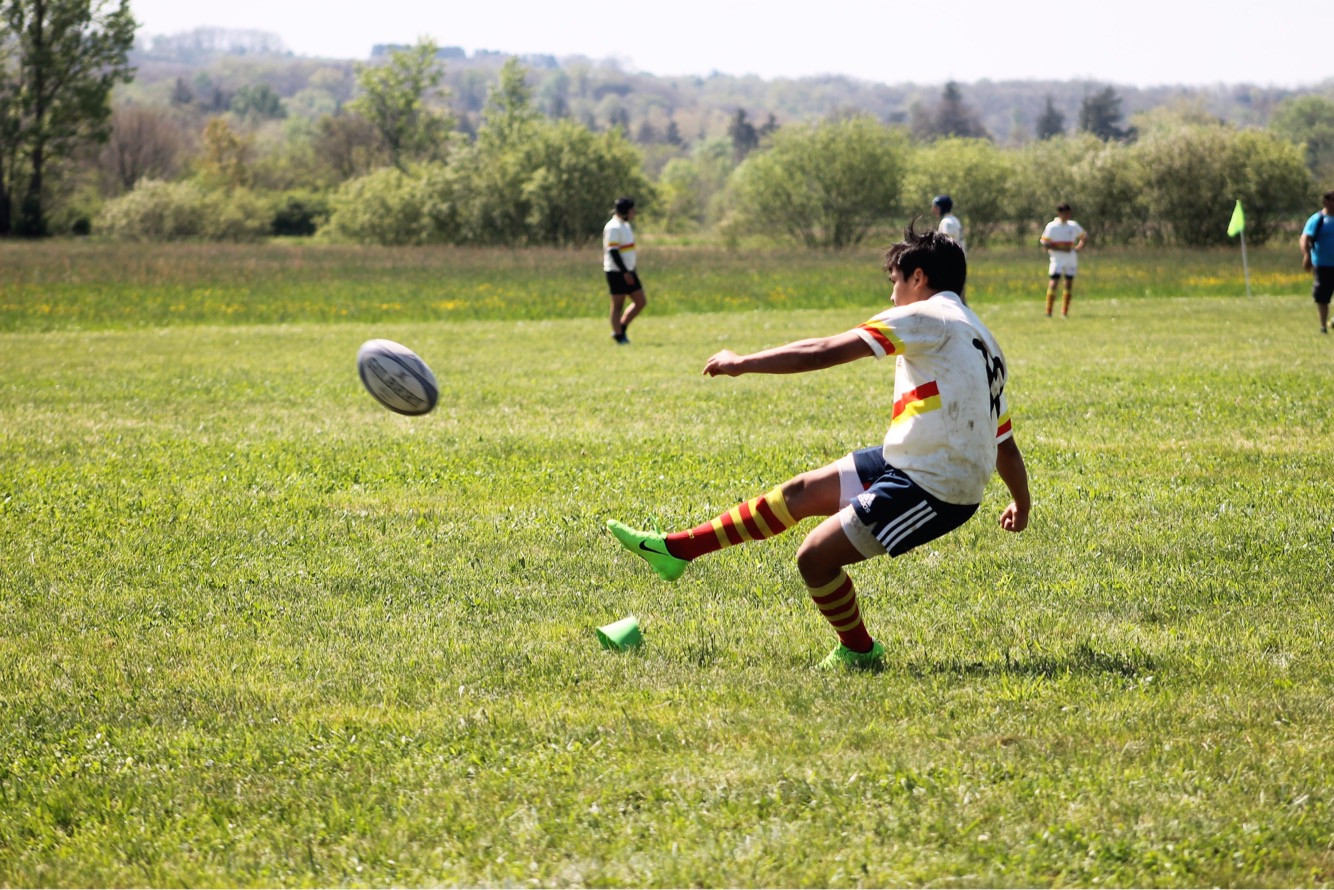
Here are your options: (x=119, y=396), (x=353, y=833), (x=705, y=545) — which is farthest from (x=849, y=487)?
(x=119, y=396)

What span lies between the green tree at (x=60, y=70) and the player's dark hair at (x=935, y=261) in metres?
62.6

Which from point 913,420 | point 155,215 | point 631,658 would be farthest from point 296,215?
point 913,420

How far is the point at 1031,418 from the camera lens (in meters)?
11.6

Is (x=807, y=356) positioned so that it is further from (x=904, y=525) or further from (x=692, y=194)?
(x=692, y=194)

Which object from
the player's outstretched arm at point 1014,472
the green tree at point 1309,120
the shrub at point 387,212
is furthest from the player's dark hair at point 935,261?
the green tree at point 1309,120

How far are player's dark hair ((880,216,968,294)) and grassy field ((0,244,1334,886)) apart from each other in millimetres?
1616

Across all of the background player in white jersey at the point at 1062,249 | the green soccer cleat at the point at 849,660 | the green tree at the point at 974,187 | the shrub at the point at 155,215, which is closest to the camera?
the green soccer cleat at the point at 849,660

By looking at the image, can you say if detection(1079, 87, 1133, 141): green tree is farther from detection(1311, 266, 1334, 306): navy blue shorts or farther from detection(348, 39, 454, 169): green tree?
detection(1311, 266, 1334, 306): navy blue shorts

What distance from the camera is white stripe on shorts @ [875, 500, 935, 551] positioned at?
16.3 ft

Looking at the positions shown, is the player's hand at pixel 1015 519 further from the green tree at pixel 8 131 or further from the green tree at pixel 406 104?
the green tree at pixel 406 104

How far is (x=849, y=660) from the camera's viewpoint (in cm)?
532

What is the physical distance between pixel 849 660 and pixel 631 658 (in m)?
0.94

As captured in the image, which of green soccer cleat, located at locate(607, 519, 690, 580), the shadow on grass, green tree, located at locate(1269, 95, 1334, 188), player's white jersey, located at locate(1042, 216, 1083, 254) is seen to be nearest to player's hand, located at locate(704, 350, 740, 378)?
green soccer cleat, located at locate(607, 519, 690, 580)

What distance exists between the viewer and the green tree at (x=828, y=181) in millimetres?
66875
